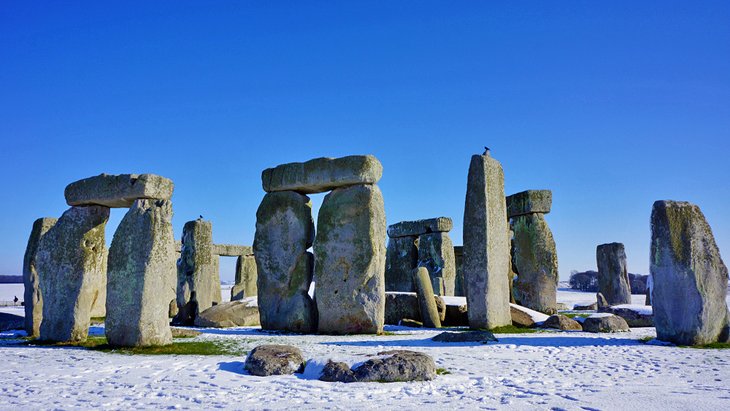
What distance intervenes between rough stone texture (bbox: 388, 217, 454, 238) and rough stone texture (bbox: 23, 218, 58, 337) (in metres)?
11.8

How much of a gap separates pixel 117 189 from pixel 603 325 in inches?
331

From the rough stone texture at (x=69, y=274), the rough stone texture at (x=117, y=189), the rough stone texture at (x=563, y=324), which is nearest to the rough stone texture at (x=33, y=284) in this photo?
the rough stone texture at (x=69, y=274)

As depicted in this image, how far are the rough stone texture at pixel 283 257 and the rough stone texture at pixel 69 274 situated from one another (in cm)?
363

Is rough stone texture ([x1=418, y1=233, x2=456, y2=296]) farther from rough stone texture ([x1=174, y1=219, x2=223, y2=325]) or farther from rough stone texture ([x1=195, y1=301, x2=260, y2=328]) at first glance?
rough stone texture ([x1=195, y1=301, x2=260, y2=328])

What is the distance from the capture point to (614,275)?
1927 centimetres

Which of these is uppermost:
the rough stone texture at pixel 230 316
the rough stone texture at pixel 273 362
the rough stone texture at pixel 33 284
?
the rough stone texture at pixel 33 284

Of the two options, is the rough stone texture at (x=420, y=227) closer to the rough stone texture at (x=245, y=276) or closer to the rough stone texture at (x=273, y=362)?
the rough stone texture at (x=245, y=276)

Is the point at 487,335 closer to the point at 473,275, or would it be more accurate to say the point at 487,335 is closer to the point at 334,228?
the point at 473,275

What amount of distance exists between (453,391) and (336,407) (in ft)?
3.76

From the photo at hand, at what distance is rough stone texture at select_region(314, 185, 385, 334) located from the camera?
10.7 meters

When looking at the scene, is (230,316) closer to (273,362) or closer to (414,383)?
(273,362)

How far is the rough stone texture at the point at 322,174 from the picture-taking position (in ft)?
35.9

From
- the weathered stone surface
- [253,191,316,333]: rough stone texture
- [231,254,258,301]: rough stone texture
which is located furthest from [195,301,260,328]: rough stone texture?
[231,254,258,301]: rough stone texture

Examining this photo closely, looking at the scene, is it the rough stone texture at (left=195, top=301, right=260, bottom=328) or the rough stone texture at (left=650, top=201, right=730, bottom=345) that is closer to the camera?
the rough stone texture at (left=650, top=201, right=730, bottom=345)
